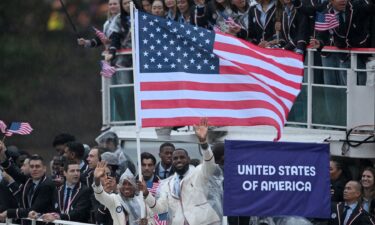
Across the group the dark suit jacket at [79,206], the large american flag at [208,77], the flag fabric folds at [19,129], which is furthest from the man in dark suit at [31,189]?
the large american flag at [208,77]

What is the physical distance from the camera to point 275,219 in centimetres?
2512

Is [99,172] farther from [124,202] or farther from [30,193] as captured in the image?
[30,193]

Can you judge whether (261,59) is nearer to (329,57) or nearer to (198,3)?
(329,57)

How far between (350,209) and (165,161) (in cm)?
339

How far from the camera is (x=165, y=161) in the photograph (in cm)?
2797

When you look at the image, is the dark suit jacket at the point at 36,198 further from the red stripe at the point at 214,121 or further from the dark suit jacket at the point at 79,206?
the red stripe at the point at 214,121

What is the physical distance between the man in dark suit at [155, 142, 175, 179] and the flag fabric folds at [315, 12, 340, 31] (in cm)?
235

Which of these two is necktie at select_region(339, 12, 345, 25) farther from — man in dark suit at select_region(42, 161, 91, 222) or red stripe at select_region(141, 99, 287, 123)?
man in dark suit at select_region(42, 161, 91, 222)

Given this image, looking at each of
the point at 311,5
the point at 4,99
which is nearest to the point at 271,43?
the point at 311,5

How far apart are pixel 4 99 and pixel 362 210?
20887mm

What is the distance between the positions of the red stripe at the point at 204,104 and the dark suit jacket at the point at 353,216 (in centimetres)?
146

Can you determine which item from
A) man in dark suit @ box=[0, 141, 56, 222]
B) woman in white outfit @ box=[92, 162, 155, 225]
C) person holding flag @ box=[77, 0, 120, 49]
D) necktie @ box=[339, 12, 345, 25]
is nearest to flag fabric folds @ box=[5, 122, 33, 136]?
man in dark suit @ box=[0, 141, 56, 222]

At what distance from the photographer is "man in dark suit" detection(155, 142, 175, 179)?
27891 mm

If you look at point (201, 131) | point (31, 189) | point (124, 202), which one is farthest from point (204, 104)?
point (31, 189)
